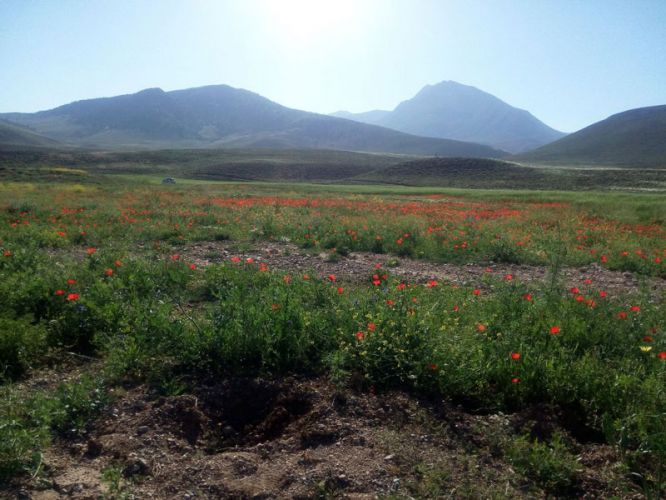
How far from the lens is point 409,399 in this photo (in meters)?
3.83

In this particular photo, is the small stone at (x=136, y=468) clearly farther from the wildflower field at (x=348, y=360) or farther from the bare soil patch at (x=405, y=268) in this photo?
the bare soil patch at (x=405, y=268)

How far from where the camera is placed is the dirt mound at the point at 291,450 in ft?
9.67

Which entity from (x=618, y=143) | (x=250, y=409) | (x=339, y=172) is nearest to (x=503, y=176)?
(x=339, y=172)

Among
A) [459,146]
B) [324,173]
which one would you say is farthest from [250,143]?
[324,173]

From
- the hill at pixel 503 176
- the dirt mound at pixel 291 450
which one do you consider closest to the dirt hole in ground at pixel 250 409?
the dirt mound at pixel 291 450

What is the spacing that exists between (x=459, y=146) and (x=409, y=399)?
19024cm

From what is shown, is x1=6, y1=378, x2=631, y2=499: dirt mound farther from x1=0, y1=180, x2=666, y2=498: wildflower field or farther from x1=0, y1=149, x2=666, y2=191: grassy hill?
x1=0, y1=149, x2=666, y2=191: grassy hill

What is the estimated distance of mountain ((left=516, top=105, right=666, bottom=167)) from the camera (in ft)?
377

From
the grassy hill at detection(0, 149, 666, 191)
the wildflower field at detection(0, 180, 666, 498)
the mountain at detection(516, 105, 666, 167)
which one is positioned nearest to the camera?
the wildflower field at detection(0, 180, 666, 498)

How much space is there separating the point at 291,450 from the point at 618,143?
15255 centimetres

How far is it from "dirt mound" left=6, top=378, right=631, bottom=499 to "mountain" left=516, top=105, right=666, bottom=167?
11696cm

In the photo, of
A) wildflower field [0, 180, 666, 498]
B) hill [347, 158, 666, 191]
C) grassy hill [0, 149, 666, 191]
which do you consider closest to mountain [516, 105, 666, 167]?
grassy hill [0, 149, 666, 191]

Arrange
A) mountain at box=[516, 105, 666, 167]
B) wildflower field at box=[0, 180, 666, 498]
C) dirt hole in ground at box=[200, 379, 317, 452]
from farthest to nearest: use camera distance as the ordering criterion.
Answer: mountain at box=[516, 105, 666, 167] < dirt hole in ground at box=[200, 379, 317, 452] < wildflower field at box=[0, 180, 666, 498]

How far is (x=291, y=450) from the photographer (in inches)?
133
